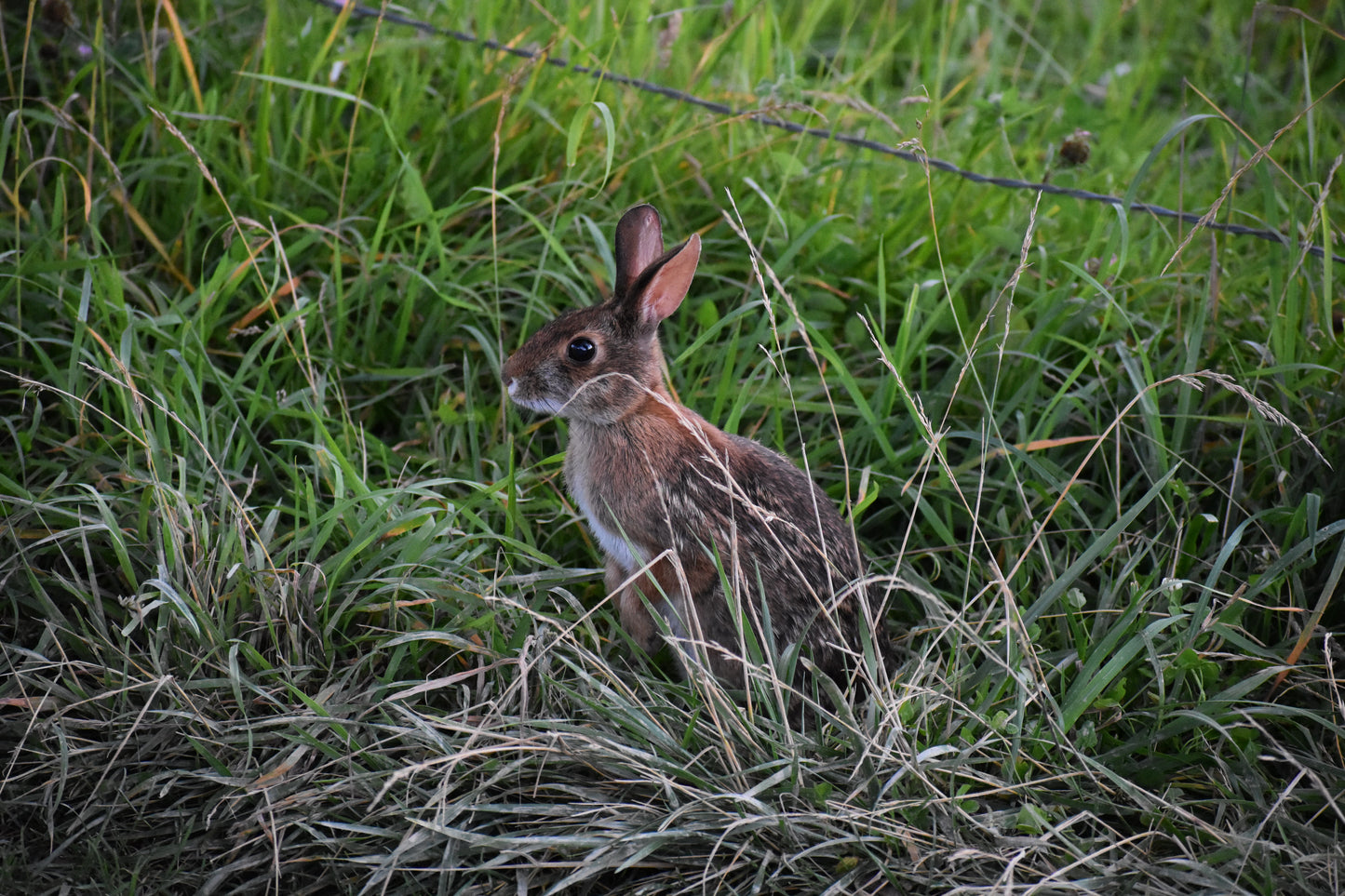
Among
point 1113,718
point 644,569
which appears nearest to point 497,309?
point 644,569

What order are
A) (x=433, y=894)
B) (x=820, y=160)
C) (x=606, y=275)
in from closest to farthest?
(x=433, y=894) < (x=606, y=275) < (x=820, y=160)

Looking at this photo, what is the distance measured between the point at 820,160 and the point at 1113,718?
255 cm

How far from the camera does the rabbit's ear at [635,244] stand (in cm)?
335

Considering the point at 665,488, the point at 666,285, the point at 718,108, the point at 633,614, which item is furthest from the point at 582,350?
the point at 718,108

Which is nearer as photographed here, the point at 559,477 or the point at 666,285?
the point at 666,285

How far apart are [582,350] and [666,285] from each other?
0.33 meters

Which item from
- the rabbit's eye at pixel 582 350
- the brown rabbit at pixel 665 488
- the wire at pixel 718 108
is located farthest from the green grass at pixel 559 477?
the rabbit's eye at pixel 582 350

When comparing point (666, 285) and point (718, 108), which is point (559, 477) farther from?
point (718, 108)

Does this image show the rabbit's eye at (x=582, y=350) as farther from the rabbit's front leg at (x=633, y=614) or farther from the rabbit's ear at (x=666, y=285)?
the rabbit's front leg at (x=633, y=614)

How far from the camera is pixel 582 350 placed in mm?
3340

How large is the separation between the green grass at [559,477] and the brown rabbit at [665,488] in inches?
8.4

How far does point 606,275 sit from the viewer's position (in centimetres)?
409

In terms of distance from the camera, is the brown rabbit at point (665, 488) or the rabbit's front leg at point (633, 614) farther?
the rabbit's front leg at point (633, 614)

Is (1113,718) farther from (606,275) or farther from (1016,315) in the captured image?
(606,275)
